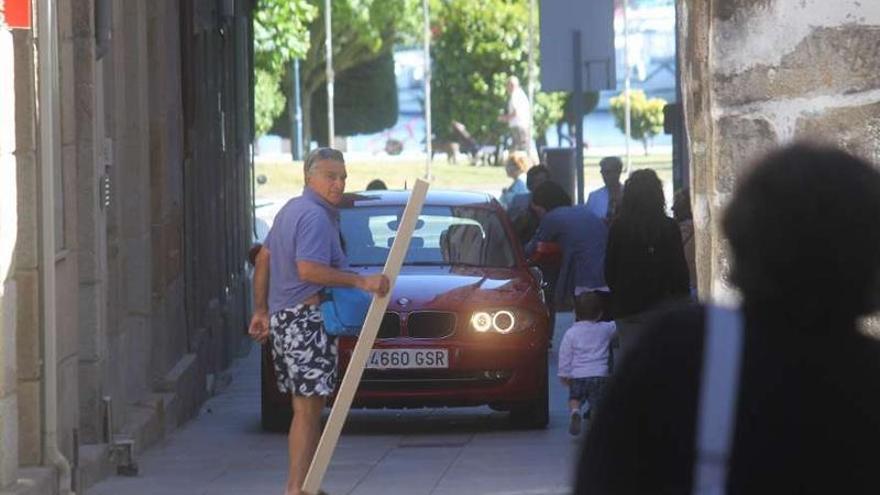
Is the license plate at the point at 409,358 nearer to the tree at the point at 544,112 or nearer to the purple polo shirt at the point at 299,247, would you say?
the purple polo shirt at the point at 299,247

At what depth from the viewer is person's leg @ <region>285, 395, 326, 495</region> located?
405 inches

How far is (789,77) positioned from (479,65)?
235 ft

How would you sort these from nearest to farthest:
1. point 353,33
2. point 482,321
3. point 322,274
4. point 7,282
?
point 7,282
point 322,274
point 482,321
point 353,33

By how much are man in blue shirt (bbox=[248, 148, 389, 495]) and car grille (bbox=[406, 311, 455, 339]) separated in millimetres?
3354

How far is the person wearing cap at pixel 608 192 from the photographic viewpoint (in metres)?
20.5

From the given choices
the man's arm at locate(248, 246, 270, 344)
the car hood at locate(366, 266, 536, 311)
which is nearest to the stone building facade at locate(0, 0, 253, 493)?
the man's arm at locate(248, 246, 270, 344)

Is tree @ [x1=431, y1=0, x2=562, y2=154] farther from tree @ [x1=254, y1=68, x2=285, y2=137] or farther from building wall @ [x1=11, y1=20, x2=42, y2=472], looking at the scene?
building wall @ [x1=11, y1=20, x2=42, y2=472]

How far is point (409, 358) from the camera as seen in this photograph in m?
13.8

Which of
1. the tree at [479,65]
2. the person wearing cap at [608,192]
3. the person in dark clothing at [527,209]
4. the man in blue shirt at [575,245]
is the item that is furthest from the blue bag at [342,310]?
the tree at [479,65]

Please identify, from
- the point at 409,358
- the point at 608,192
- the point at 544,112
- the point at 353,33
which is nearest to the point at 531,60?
the point at 544,112

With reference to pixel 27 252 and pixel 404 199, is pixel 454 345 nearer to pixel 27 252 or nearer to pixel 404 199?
pixel 404 199

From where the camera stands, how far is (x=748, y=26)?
4129 millimetres

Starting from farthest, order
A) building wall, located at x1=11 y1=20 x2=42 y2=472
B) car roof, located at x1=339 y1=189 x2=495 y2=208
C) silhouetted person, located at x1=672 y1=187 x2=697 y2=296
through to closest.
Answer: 1. car roof, located at x1=339 y1=189 x2=495 y2=208
2. silhouetted person, located at x1=672 y1=187 x2=697 y2=296
3. building wall, located at x1=11 y1=20 x2=42 y2=472

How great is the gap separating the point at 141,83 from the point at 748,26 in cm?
972
